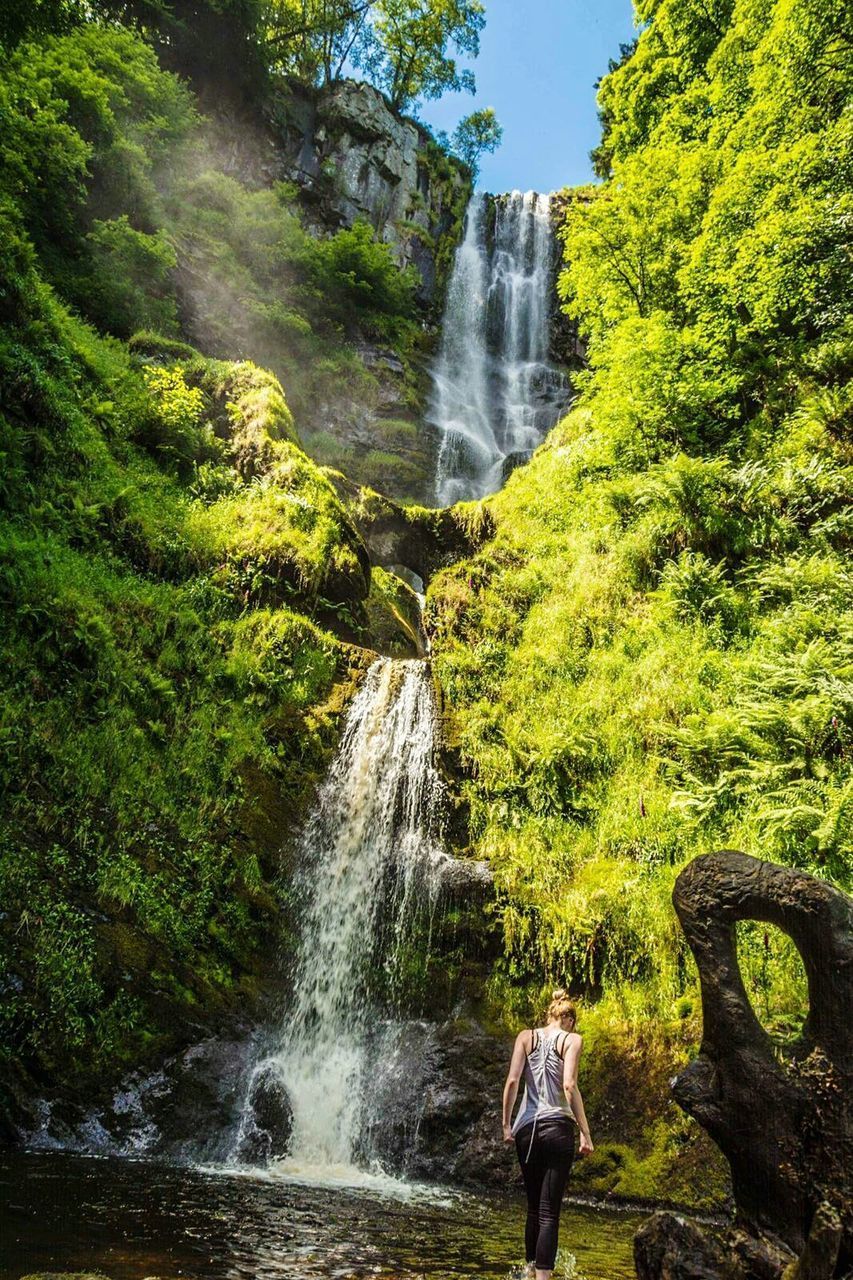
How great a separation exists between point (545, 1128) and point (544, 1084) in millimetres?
205

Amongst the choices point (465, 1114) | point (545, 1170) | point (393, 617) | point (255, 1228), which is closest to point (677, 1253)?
point (545, 1170)

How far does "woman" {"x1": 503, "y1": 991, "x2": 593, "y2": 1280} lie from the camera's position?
144 inches

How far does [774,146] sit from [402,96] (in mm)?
27564

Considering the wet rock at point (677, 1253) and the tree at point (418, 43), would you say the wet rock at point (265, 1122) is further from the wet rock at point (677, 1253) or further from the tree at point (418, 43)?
the tree at point (418, 43)

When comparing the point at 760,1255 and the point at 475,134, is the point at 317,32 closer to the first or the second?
the point at 475,134

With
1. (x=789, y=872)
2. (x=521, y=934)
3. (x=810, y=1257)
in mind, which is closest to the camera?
(x=810, y=1257)

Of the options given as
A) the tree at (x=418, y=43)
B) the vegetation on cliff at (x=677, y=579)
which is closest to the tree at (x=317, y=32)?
the tree at (x=418, y=43)

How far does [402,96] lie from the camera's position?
33.6 m

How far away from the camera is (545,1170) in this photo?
375 centimetres

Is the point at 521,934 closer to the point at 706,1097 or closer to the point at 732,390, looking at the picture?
the point at 706,1097

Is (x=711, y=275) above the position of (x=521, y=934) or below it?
above

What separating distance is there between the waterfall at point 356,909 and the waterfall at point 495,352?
13174 mm

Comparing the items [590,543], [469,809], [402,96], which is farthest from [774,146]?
[402,96]

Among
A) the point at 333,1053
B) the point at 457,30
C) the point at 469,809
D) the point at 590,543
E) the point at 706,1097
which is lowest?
the point at 333,1053
